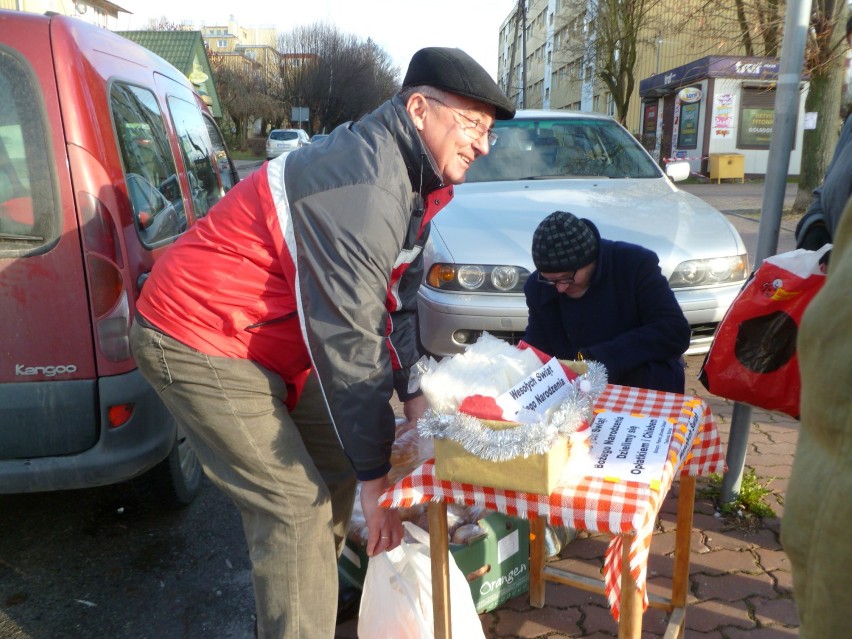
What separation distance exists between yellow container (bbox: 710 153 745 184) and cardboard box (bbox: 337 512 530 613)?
75.0 feet

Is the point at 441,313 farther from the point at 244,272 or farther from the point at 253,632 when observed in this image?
the point at 244,272

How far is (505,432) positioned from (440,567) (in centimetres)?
53

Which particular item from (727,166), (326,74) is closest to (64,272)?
(727,166)

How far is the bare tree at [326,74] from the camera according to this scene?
5634 centimetres

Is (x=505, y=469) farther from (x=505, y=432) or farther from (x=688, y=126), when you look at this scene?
(x=688, y=126)

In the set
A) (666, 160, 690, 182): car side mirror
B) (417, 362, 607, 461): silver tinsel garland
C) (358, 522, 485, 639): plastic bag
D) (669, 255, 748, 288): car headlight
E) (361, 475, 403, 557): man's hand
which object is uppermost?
(666, 160, 690, 182): car side mirror

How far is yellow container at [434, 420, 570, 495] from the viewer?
156 centimetres

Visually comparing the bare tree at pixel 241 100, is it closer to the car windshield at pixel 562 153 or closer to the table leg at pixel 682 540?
the car windshield at pixel 562 153

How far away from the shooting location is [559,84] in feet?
176

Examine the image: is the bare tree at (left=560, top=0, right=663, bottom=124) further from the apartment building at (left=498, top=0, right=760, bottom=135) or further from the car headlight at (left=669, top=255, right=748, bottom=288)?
the car headlight at (left=669, top=255, right=748, bottom=288)

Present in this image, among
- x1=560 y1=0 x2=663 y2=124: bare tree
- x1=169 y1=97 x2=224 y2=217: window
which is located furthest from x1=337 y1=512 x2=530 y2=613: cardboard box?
x1=560 y1=0 x2=663 y2=124: bare tree

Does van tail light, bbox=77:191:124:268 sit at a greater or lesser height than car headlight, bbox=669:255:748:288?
greater

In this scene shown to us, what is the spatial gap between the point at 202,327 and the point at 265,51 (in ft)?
227

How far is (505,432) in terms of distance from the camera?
1.55m
